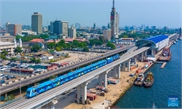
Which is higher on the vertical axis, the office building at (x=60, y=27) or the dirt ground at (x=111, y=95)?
the office building at (x=60, y=27)

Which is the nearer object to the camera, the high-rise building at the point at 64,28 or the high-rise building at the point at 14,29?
the high-rise building at the point at 14,29

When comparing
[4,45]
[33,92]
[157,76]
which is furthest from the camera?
[4,45]

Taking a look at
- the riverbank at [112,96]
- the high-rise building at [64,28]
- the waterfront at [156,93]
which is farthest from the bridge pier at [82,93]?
the high-rise building at [64,28]

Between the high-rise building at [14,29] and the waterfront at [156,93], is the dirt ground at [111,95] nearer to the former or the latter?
the waterfront at [156,93]

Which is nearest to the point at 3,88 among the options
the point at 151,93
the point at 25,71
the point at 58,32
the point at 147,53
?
the point at 25,71

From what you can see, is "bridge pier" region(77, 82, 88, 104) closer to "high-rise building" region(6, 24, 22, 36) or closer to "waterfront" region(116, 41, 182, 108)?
"waterfront" region(116, 41, 182, 108)

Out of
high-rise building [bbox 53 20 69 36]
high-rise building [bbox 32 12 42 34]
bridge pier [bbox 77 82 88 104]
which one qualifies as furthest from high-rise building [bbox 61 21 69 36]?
bridge pier [bbox 77 82 88 104]

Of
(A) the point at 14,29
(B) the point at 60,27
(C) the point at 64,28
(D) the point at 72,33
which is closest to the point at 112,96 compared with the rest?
(D) the point at 72,33

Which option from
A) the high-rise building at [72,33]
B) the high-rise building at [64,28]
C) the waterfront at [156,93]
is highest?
the high-rise building at [64,28]

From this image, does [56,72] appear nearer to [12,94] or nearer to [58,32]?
[12,94]
